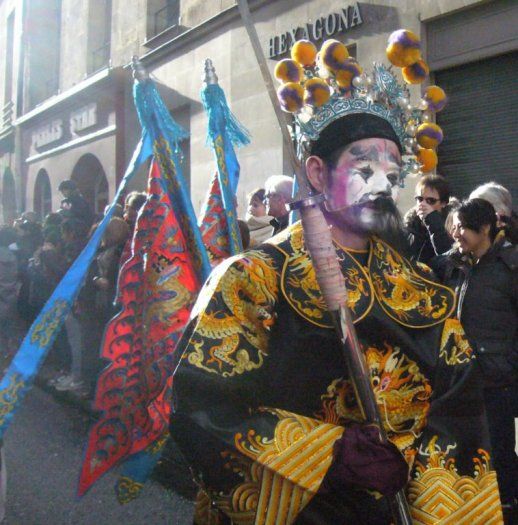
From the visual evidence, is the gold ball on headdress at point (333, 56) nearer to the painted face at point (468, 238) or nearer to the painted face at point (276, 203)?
the painted face at point (468, 238)

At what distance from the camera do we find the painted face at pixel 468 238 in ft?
11.4

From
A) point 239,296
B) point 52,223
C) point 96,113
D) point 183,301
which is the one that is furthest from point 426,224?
point 96,113

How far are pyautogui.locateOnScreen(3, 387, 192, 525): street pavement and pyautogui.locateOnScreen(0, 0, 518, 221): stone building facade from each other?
14.0ft

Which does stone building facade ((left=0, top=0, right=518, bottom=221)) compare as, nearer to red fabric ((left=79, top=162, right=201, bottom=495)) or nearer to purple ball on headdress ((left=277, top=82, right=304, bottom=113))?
red fabric ((left=79, top=162, right=201, bottom=495))

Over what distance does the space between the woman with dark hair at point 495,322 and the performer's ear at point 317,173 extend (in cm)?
179

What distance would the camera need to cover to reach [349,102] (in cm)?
196

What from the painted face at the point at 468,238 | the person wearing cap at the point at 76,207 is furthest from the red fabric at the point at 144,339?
the person wearing cap at the point at 76,207

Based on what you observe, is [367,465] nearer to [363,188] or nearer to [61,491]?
[363,188]

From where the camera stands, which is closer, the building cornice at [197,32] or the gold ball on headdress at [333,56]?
the gold ball on headdress at [333,56]

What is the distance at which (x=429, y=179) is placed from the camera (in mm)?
4355

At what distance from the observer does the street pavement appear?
382cm

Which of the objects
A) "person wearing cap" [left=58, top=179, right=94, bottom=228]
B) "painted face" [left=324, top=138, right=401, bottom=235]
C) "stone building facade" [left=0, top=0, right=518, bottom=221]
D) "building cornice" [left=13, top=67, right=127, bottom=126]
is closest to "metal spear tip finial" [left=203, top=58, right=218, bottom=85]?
"painted face" [left=324, top=138, right=401, bottom=235]

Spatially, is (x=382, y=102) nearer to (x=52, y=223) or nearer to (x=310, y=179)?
(x=310, y=179)

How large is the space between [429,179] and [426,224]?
1.09 ft
